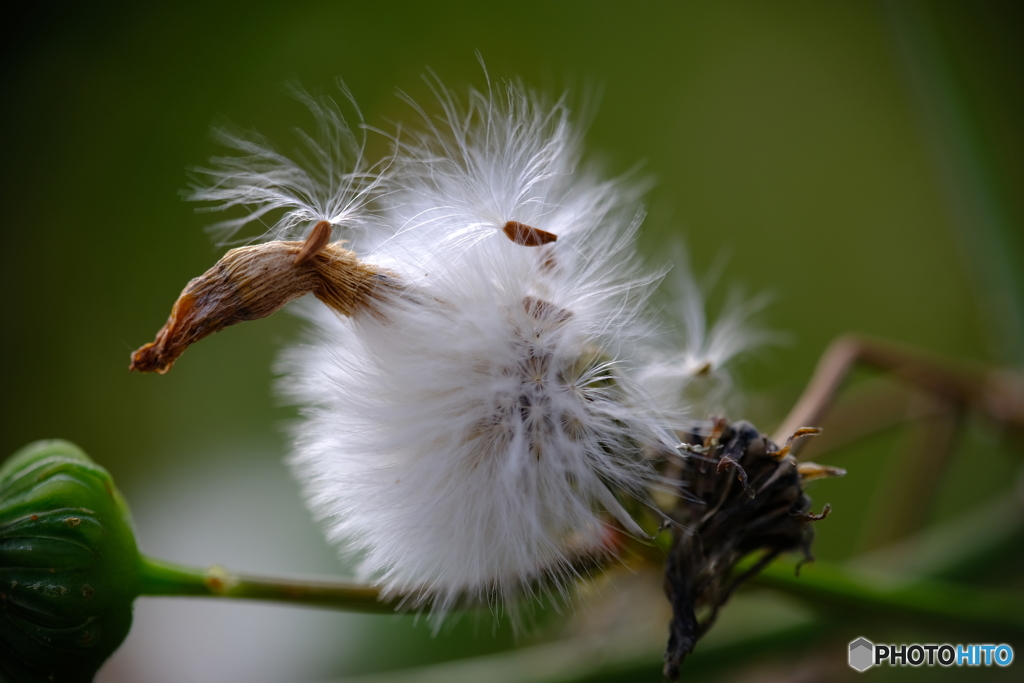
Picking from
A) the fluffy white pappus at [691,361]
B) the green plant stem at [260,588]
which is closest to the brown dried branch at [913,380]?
the fluffy white pappus at [691,361]

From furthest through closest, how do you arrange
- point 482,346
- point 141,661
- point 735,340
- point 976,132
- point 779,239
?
point 779,239 < point 141,661 < point 976,132 < point 735,340 < point 482,346

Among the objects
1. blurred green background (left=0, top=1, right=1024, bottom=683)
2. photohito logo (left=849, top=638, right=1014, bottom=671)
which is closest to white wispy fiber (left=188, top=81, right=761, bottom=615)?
photohito logo (left=849, top=638, right=1014, bottom=671)

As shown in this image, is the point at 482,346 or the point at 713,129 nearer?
the point at 482,346

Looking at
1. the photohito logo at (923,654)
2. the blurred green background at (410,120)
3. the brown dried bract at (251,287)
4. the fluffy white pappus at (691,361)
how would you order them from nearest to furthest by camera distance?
the brown dried bract at (251,287) → the fluffy white pappus at (691,361) → the photohito logo at (923,654) → the blurred green background at (410,120)

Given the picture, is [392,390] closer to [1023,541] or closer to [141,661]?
[1023,541]

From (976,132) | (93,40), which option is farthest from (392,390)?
(93,40)

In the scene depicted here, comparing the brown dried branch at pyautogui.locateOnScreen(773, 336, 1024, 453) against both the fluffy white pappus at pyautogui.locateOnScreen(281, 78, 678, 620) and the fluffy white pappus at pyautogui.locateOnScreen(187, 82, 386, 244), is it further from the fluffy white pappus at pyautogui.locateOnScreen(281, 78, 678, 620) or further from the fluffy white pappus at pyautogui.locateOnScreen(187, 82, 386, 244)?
the fluffy white pappus at pyautogui.locateOnScreen(187, 82, 386, 244)

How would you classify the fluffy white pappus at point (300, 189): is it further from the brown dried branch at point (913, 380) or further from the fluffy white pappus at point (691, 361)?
the brown dried branch at point (913, 380)
